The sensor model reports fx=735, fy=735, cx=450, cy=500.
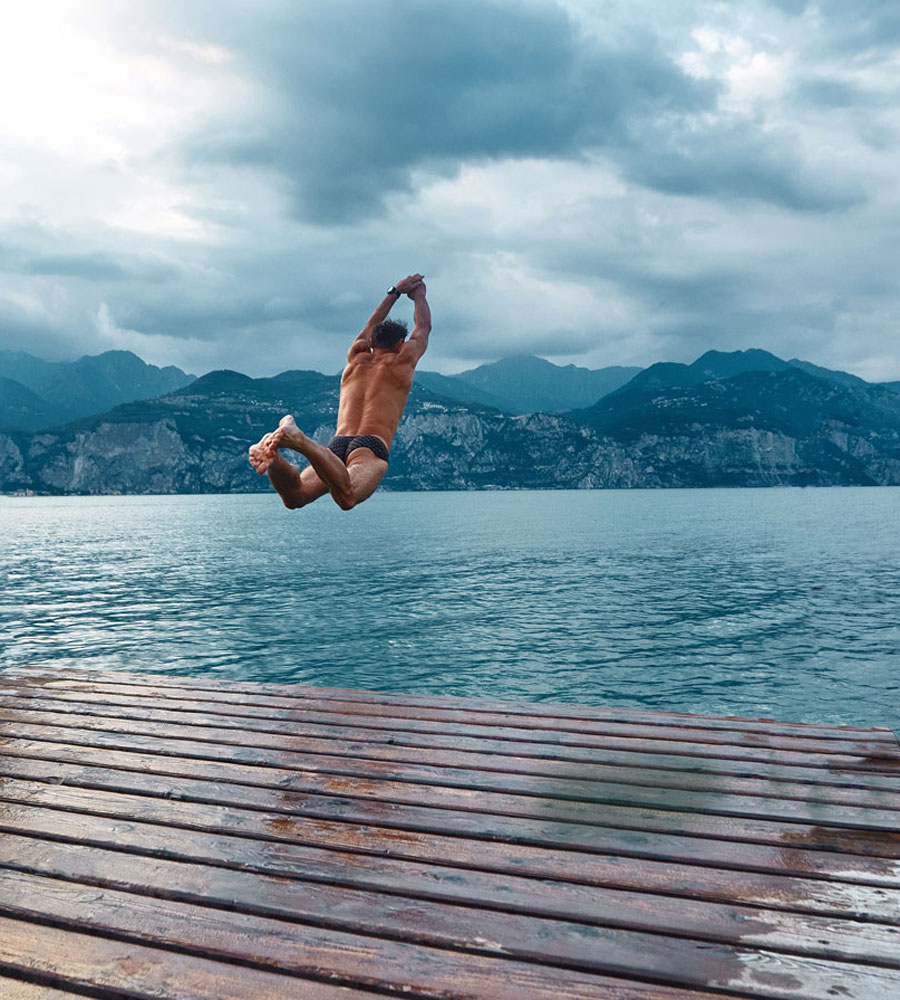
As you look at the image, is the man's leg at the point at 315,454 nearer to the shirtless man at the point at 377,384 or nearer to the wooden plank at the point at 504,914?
the shirtless man at the point at 377,384

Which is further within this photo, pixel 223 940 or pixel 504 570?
pixel 504 570

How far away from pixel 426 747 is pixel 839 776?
3.19 m

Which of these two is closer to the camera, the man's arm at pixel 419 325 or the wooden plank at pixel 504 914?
the wooden plank at pixel 504 914

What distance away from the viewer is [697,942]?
3.52 m

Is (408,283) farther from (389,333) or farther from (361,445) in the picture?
(361,445)

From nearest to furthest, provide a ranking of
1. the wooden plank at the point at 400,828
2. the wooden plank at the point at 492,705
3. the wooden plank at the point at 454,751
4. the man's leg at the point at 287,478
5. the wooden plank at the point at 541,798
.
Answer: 1. the wooden plank at the point at 400,828
2. the wooden plank at the point at 541,798
3. the man's leg at the point at 287,478
4. the wooden plank at the point at 454,751
5. the wooden plank at the point at 492,705

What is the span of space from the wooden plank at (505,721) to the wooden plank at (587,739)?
21mm

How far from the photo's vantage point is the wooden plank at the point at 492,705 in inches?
263

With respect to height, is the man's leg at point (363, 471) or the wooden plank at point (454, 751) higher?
the man's leg at point (363, 471)

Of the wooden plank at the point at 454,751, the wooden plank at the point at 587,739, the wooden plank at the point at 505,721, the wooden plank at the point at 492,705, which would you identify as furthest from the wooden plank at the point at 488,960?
the wooden plank at the point at 492,705

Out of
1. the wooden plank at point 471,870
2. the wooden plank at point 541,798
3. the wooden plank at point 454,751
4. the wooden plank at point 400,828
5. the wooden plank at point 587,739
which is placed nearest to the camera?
the wooden plank at point 471,870

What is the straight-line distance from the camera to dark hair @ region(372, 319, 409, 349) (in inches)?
320

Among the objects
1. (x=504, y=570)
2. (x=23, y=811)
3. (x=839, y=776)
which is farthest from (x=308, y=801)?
(x=504, y=570)

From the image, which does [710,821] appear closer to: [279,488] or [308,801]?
[308,801]
